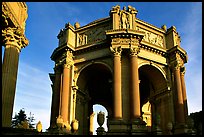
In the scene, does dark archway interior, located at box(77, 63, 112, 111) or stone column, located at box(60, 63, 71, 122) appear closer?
stone column, located at box(60, 63, 71, 122)

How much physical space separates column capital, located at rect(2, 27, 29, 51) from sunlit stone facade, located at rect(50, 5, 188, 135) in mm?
11449

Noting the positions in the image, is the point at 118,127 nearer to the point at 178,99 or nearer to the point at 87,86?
the point at 178,99

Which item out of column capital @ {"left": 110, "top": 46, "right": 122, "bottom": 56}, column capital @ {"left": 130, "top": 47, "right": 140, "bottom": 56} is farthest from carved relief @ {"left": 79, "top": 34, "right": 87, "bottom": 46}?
column capital @ {"left": 130, "top": 47, "right": 140, "bottom": 56}

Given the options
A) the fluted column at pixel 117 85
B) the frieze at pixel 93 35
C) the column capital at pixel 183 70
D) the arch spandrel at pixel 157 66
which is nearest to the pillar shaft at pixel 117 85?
the fluted column at pixel 117 85

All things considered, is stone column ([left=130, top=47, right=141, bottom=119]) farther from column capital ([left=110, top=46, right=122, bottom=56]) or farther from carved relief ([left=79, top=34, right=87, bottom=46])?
carved relief ([left=79, top=34, right=87, bottom=46])

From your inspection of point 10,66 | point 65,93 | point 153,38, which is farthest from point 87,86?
point 10,66

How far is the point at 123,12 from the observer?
95.7ft

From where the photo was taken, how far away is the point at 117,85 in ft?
82.0

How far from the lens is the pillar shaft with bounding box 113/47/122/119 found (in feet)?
78.7

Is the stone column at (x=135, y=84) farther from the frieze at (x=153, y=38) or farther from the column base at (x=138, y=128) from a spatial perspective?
the frieze at (x=153, y=38)

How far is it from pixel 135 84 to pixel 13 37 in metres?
13.1

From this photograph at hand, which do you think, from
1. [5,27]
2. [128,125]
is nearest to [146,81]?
[128,125]

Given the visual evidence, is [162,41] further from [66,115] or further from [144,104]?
[66,115]

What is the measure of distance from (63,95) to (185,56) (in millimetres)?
14994
